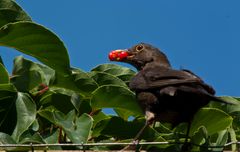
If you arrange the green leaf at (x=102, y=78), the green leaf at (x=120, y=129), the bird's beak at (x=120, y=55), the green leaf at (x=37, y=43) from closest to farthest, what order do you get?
the green leaf at (x=37, y=43) → the green leaf at (x=120, y=129) → the green leaf at (x=102, y=78) → the bird's beak at (x=120, y=55)

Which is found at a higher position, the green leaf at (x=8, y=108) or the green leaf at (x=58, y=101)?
the green leaf at (x=58, y=101)

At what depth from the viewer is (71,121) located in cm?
225

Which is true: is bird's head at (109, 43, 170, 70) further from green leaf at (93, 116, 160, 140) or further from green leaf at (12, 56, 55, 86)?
green leaf at (93, 116, 160, 140)

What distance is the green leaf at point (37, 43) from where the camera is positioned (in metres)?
2.29

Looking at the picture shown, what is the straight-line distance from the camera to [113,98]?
257 cm

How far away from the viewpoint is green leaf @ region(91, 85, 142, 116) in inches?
97.2

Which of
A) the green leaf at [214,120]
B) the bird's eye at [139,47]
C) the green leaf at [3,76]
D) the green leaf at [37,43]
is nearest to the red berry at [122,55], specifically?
the bird's eye at [139,47]

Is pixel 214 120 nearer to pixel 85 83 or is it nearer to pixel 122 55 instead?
pixel 85 83

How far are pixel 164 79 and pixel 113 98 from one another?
0.86 m

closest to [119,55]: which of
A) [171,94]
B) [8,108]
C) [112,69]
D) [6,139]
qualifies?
[171,94]

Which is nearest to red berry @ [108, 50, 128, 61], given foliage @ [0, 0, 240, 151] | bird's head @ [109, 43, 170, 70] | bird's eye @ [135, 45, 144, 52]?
bird's head @ [109, 43, 170, 70]

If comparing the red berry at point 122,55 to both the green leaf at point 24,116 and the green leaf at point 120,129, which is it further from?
the green leaf at point 24,116

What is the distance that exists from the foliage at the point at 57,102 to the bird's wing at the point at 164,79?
0.30 meters

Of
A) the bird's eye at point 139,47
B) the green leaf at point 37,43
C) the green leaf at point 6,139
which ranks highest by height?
the bird's eye at point 139,47
